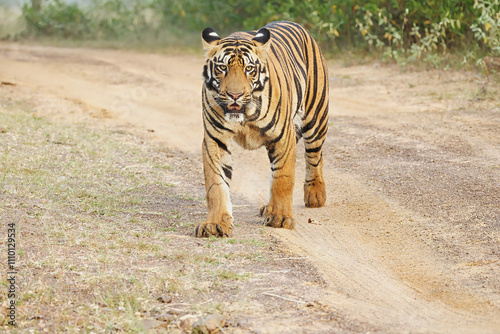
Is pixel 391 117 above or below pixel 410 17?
below

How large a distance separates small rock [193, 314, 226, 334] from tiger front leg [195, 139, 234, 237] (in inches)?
51.3

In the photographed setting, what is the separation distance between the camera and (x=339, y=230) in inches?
200

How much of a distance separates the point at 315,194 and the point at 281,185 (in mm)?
879

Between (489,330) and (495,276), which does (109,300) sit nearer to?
(489,330)

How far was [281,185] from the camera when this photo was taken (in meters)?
4.87

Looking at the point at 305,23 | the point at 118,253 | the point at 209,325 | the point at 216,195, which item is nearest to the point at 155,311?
the point at 209,325

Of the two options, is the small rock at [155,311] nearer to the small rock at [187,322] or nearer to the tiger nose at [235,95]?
the small rock at [187,322]

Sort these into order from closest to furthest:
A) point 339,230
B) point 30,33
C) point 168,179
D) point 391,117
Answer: point 339,230, point 168,179, point 391,117, point 30,33

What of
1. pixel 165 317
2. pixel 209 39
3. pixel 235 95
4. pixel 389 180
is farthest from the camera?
pixel 389 180

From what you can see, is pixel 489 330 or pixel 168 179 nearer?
pixel 489 330

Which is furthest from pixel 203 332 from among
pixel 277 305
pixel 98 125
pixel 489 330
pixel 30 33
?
pixel 30 33

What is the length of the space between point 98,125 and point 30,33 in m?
12.6

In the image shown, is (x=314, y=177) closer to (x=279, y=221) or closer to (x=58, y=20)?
(x=279, y=221)

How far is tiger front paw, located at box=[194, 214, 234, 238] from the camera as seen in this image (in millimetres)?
4590
